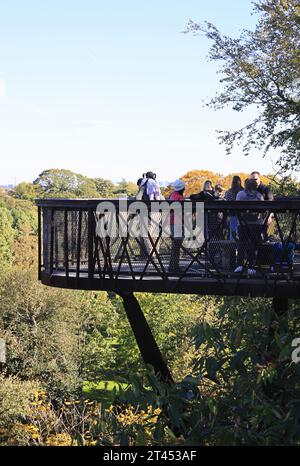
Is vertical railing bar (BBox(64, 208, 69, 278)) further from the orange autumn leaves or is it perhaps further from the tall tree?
the orange autumn leaves

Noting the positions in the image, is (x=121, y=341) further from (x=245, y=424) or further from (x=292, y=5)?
(x=245, y=424)

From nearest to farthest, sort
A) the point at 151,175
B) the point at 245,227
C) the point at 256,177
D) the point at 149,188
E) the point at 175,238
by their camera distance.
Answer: the point at 245,227 < the point at 175,238 < the point at 256,177 < the point at 149,188 < the point at 151,175

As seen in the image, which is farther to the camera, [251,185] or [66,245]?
[66,245]

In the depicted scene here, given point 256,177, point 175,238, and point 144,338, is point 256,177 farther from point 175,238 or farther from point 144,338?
point 144,338

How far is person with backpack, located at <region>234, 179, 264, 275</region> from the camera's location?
35.0 ft

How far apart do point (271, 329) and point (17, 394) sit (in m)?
26.7

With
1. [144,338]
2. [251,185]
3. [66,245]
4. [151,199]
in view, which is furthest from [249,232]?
[66,245]

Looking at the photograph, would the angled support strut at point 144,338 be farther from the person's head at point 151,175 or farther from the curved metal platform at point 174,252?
the person's head at point 151,175

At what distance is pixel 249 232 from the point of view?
10.7 metres

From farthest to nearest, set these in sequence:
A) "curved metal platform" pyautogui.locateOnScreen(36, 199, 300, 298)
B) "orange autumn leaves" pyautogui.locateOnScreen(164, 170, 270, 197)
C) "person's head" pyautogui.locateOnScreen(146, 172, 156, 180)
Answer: "orange autumn leaves" pyautogui.locateOnScreen(164, 170, 270, 197), "person's head" pyautogui.locateOnScreen(146, 172, 156, 180), "curved metal platform" pyautogui.locateOnScreen(36, 199, 300, 298)

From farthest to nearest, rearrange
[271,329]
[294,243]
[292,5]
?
1. [292,5]
2. [294,243]
3. [271,329]

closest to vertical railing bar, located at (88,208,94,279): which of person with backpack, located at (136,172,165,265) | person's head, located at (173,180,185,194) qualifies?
person with backpack, located at (136,172,165,265)
